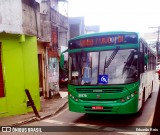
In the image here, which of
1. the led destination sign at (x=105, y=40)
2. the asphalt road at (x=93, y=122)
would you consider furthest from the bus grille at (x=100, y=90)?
the led destination sign at (x=105, y=40)

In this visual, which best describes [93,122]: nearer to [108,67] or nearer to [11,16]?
[108,67]

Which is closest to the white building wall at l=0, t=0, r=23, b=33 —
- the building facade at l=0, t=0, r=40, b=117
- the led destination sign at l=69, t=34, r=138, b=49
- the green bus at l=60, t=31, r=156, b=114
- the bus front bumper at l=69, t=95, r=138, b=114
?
the building facade at l=0, t=0, r=40, b=117

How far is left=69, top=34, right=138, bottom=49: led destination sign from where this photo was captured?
8.30m

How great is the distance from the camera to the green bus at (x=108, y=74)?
8.05m

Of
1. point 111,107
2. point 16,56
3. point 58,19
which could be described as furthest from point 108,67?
point 58,19

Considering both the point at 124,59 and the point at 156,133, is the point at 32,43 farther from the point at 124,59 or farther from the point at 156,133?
the point at 156,133

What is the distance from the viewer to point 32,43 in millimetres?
11781

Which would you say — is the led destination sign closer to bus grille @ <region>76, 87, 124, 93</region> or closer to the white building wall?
bus grille @ <region>76, 87, 124, 93</region>

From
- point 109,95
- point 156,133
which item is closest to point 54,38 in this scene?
point 109,95

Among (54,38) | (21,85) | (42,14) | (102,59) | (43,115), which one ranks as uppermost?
(42,14)

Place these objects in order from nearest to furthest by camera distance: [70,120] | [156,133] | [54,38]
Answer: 1. [156,133]
2. [70,120]
3. [54,38]

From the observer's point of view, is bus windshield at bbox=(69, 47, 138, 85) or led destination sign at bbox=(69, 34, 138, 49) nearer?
bus windshield at bbox=(69, 47, 138, 85)

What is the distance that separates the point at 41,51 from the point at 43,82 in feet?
6.75

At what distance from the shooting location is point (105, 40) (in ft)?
28.0
